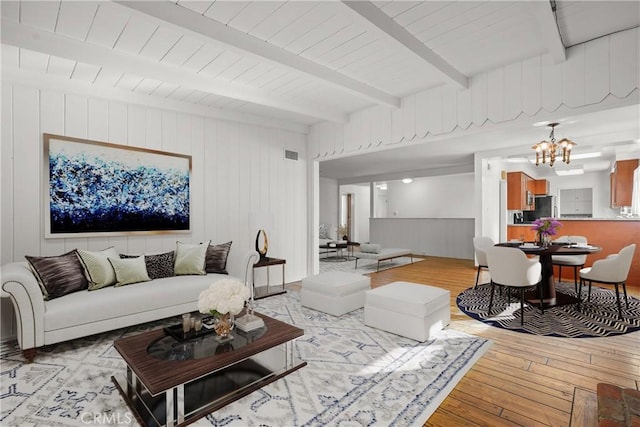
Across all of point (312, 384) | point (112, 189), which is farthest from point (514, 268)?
point (112, 189)

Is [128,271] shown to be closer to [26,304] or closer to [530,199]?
[26,304]

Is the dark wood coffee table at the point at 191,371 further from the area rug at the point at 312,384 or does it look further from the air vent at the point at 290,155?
the air vent at the point at 290,155

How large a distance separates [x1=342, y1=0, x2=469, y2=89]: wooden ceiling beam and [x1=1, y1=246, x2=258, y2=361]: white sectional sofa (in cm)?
299

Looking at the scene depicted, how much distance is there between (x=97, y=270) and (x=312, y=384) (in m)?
2.43

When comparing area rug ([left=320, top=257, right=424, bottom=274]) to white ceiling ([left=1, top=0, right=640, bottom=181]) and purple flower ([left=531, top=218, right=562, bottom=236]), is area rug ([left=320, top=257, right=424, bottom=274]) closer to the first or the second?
purple flower ([left=531, top=218, right=562, bottom=236])

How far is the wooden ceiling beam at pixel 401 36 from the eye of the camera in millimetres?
2244

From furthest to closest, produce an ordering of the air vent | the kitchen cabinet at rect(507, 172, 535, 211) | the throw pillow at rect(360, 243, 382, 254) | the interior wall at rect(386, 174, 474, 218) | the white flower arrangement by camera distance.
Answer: the interior wall at rect(386, 174, 474, 218), the kitchen cabinet at rect(507, 172, 535, 211), the throw pillow at rect(360, 243, 382, 254), the air vent, the white flower arrangement

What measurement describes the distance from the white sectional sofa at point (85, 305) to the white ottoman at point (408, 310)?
73.6 inches

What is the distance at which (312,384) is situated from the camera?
221 centimetres

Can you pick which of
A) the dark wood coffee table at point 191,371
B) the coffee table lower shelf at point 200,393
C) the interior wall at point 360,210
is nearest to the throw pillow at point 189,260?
the dark wood coffee table at point 191,371

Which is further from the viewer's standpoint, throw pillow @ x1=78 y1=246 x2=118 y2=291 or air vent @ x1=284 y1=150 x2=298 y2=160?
air vent @ x1=284 y1=150 x2=298 y2=160

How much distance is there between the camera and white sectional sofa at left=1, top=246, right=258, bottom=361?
2463mm

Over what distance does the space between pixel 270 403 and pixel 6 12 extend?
3.35m

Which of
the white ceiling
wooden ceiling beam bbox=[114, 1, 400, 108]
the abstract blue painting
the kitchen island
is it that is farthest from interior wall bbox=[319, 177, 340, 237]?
wooden ceiling beam bbox=[114, 1, 400, 108]
